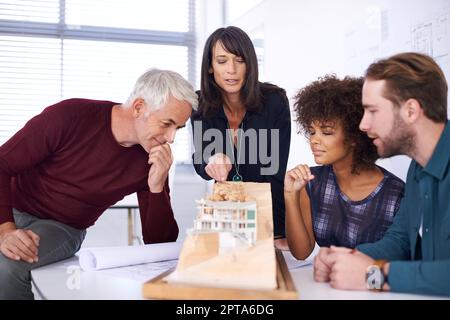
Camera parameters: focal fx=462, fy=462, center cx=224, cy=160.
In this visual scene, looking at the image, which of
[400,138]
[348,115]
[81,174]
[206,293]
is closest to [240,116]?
[348,115]

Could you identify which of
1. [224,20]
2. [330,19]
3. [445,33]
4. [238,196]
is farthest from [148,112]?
[224,20]

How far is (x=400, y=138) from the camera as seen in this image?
1287 millimetres

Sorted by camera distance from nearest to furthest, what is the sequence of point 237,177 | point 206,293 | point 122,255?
1. point 206,293
2. point 122,255
3. point 237,177

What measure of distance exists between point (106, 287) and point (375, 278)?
0.64 meters

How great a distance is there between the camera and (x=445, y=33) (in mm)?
2102

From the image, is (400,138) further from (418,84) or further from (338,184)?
(338,184)

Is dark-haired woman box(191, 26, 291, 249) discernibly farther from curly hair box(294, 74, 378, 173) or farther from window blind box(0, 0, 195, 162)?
window blind box(0, 0, 195, 162)

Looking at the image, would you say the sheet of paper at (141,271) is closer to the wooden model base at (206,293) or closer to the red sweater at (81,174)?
the wooden model base at (206,293)

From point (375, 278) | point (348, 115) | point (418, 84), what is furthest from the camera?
point (348, 115)

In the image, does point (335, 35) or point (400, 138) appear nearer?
point (400, 138)

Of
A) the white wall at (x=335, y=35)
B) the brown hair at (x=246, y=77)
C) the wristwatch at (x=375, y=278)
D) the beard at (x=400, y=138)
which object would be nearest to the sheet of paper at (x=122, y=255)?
the wristwatch at (x=375, y=278)

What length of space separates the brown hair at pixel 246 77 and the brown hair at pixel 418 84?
0.99 m

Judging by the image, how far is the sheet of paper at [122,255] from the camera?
1.31 meters

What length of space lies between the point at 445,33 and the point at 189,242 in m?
1.69
